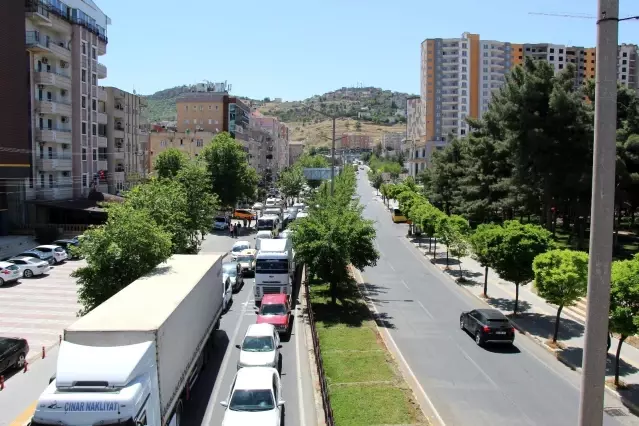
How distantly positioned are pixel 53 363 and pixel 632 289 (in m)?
18.4

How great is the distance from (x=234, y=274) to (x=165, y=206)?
7502 mm

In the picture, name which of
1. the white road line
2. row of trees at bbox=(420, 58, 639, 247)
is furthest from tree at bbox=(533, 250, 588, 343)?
row of trees at bbox=(420, 58, 639, 247)

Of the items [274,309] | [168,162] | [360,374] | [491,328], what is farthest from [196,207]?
[168,162]

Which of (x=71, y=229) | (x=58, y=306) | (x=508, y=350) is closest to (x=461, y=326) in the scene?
(x=508, y=350)

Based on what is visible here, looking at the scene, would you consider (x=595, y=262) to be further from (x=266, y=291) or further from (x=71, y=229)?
(x=71, y=229)

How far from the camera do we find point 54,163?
4872cm

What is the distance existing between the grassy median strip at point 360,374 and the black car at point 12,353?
9.89 meters

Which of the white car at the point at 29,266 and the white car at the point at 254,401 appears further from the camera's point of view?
the white car at the point at 29,266

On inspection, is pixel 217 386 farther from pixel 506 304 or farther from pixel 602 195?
pixel 506 304

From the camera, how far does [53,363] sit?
1925cm

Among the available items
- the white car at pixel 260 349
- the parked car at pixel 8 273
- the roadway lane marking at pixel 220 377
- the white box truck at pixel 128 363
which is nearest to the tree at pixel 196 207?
the roadway lane marking at pixel 220 377

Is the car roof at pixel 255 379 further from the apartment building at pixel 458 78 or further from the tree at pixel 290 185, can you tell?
the apartment building at pixel 458 78

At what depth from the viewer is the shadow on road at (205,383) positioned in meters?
15.2

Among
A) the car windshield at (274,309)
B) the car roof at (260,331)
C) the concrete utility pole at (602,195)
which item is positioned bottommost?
the car windshield at (274,309)
